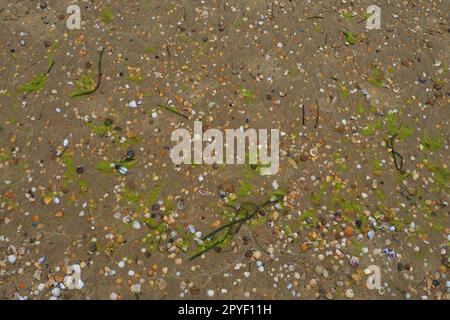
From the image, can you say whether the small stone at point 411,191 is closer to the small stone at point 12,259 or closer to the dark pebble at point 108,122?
the dark pebble at point 108,122

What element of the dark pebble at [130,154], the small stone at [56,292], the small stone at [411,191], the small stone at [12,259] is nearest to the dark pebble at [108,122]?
the dark pebble at [130,154]

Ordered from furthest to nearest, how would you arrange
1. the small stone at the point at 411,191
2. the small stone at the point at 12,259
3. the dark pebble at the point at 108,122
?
the dark pebble at the point at 108,122
the small stone at the point at 411,191
the small stone at the point at 12,259

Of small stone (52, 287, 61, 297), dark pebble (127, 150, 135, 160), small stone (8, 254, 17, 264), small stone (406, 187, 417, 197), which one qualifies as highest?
dark pebble (127, 150, 135, 160)

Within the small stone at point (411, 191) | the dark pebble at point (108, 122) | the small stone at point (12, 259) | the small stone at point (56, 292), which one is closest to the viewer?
the small stone at point (56, 292)

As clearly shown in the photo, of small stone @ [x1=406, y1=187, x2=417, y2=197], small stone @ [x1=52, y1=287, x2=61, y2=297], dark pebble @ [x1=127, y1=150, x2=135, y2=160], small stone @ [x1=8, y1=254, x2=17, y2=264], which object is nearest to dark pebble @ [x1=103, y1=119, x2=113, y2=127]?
dark pebble @ [x1=127, y1=150, x2=135, y2=160]

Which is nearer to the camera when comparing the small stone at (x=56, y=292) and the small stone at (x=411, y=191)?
the small stone at (x=56, y=292)

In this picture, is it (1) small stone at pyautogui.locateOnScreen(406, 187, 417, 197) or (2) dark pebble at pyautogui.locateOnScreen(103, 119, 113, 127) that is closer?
(1) small stone at pyautogui.locateOnScreen(406, 187, 417, 197)

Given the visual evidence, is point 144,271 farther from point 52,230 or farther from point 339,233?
point 339,233

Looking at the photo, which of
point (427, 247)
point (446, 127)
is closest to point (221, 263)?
point (427, 247)

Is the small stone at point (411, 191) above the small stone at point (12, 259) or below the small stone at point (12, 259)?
above

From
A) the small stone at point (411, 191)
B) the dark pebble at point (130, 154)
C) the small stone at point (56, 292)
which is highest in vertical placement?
the dark pebble at point (130, 154)

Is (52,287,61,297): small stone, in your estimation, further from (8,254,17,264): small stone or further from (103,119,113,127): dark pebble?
(103,119,113,127): dark pebble
